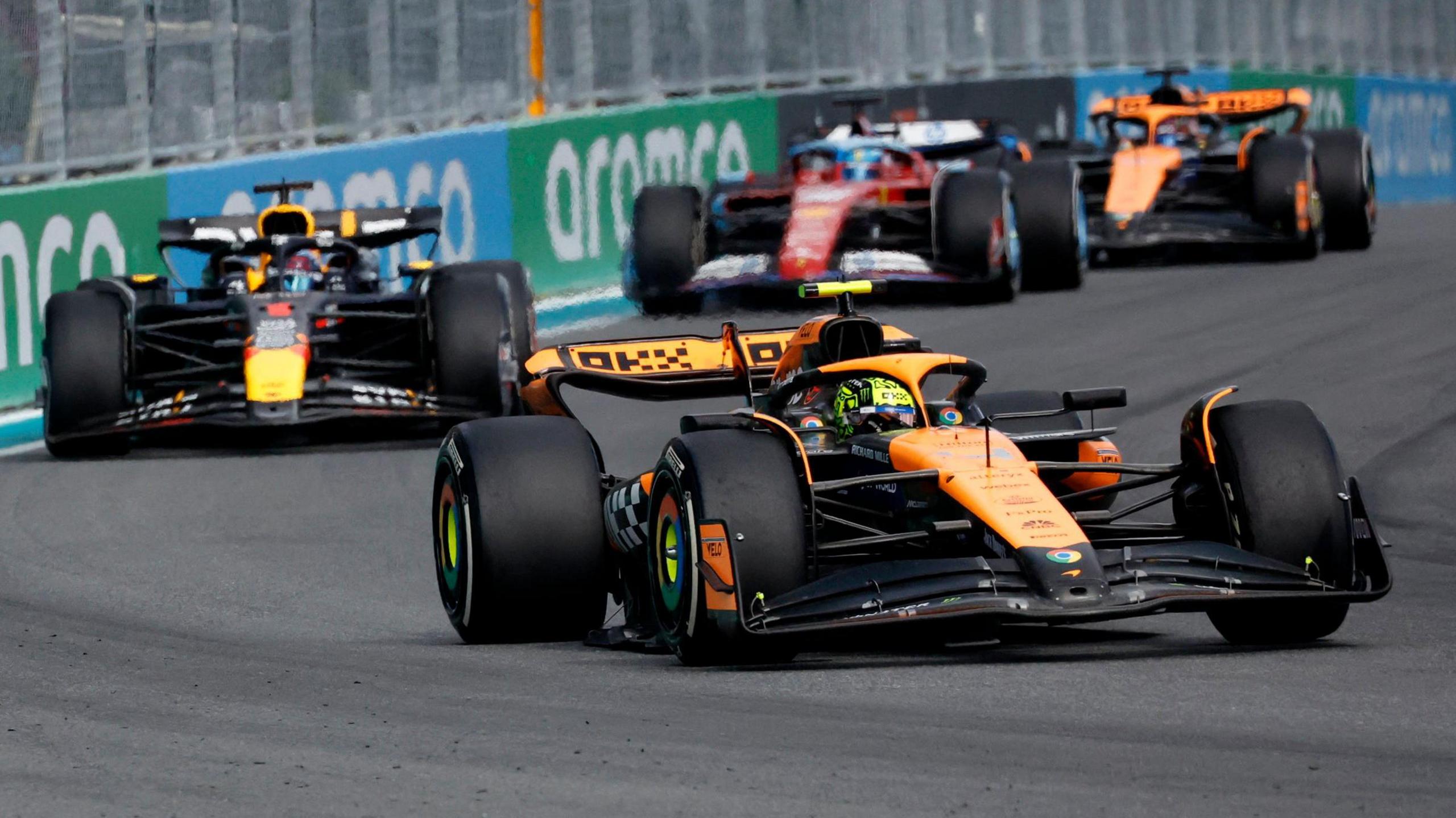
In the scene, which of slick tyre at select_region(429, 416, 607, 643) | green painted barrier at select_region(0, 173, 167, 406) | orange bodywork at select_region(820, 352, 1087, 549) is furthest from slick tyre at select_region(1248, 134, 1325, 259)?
slick tyre at select_region(429, 416, 607, 643)

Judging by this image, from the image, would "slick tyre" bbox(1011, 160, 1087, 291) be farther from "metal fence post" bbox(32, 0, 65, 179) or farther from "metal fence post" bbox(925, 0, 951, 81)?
"metal fence post" bbox(925, 0, 951, 81)

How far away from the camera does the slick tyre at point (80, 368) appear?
1446 cm

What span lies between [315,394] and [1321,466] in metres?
7.79

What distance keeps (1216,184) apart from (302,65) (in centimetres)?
808

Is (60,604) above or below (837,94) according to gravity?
below

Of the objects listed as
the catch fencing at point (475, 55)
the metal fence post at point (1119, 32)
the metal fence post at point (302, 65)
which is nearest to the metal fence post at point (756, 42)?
the catch fencing at point (475, 55)

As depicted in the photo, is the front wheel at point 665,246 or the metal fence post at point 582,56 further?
the metal fence post at point 582,56

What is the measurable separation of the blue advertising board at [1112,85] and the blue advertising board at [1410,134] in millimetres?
4918

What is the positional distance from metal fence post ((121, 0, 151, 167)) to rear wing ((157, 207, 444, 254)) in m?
0.96

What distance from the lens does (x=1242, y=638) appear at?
8414mm

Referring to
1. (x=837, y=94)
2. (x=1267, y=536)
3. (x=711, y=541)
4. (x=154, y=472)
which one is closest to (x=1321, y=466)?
(x=1267, y=536)

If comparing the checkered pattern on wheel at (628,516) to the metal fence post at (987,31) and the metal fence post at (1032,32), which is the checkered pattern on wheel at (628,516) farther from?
the metal fence post at (1032,32)

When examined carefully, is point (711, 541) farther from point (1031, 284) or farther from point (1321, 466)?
point (1031, 284)

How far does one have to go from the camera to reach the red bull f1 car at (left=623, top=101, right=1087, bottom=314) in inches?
783
